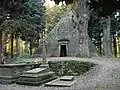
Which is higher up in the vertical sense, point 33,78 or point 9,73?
point 9,73

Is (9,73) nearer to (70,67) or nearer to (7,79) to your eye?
(7,79)

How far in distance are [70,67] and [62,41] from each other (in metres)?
11.6

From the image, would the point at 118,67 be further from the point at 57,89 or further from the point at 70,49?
the point at 70,49

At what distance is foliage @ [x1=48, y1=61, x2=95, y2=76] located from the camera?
16.9 m

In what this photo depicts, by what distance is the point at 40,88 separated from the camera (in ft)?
40.1

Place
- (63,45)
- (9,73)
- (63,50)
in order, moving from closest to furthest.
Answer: (9,73), (63,45), (63,50)

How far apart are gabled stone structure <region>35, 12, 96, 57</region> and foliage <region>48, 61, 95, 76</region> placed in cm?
1005

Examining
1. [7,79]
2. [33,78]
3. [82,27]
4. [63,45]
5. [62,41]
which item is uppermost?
[82,27]

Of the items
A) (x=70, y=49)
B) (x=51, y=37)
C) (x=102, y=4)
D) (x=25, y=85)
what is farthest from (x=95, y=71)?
(x=51, y=37)

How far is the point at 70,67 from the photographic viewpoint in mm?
17328

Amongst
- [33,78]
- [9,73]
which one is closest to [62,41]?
[9,73]

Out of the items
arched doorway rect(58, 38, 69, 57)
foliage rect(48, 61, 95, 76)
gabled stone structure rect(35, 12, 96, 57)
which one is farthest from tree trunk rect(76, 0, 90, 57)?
arched doorway rect(58, 38, 69, 57)

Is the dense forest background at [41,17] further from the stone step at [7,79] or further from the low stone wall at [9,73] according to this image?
the stone step at [7,79]

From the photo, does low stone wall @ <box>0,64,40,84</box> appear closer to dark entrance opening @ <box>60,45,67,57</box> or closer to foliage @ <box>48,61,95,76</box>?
foliage @ <box>48,61,95,76</box>
